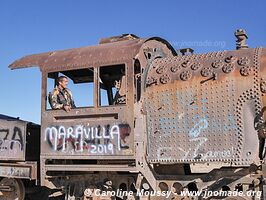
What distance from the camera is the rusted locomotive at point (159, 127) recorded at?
6.16 m

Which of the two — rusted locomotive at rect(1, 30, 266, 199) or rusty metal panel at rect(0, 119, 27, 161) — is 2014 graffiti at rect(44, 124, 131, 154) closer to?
rusted locomotive at rect(1, 30, 266, 199)

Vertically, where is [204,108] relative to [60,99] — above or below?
below

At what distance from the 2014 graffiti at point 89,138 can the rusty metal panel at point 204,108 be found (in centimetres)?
55

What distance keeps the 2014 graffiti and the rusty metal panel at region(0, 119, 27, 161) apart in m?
1.07

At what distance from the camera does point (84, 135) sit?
7.14m

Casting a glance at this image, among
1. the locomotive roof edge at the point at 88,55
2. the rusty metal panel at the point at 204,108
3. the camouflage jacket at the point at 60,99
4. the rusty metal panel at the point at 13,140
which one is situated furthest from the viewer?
the rusty metal panel at the point at 13,140

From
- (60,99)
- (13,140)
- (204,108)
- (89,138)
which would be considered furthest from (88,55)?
(13,140)

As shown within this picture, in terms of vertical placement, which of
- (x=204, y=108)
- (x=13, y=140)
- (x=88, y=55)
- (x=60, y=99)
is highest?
(x=88, y=55)

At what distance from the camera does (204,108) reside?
6438 millimetres

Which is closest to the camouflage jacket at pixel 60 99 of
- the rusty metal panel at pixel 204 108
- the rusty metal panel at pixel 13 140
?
the rusty metal panel at pixel 13 140

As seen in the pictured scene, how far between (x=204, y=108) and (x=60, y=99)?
118 inches

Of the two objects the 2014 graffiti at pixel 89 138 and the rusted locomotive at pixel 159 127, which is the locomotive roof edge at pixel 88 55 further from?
the 2014 graffiti at pixel 89 138

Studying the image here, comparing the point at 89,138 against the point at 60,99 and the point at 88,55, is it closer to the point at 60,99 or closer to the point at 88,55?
the point at 60,99

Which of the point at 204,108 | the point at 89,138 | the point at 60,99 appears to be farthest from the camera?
the point at 60,99
